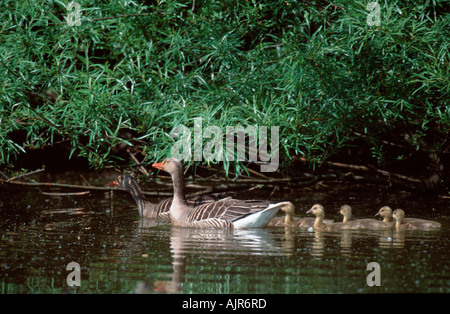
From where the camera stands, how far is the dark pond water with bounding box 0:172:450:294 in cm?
638

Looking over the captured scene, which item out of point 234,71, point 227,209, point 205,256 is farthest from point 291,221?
point 205,256

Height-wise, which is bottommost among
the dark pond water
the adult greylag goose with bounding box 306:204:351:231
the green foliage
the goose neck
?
the dark pond water

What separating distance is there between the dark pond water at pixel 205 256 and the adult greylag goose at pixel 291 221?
30 cm

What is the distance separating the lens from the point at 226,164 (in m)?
8.88

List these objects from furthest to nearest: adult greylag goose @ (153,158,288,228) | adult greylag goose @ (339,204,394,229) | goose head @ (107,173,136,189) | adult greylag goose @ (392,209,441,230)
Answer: goose head @ (107,173,136,189), adult greylag goose @ (153,158,288,228), adult greylag goose @ (339,204,394,229), adult greylag goose @ (392,209,441,230)

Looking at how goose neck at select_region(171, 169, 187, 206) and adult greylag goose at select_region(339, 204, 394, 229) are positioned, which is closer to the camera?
adult greylag goose at select_region(339, 204, 394, 229)

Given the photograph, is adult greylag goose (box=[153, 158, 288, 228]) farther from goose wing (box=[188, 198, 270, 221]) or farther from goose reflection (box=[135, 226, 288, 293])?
goose reflection (box=[135, 226, 288, 293])

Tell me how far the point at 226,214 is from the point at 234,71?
195 cm

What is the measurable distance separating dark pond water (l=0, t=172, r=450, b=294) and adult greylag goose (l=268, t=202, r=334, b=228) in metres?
0.30

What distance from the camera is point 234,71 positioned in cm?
986

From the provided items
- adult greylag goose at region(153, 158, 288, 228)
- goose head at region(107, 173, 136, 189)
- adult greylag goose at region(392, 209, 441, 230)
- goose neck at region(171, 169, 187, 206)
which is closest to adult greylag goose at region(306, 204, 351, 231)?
adult greylag goose at region(153, 158, 288, 228)

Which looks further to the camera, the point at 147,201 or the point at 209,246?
the point at 147,201

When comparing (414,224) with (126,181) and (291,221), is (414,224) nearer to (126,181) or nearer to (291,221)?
(291,221)

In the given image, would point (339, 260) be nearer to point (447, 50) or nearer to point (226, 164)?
point (226, 164)
